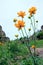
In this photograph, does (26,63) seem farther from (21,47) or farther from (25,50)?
(21,47)

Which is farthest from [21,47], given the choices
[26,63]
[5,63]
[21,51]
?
[26,63]


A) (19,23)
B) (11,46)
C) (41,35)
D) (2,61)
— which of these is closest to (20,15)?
(19,23)

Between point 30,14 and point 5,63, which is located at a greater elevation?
point 30,14

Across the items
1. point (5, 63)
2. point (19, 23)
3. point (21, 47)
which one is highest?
point (19, 23)

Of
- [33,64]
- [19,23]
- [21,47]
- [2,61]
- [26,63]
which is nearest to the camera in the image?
[19,23]

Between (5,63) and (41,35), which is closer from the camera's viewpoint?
(5,63)

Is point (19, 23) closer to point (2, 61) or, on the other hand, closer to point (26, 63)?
point (26, 63)

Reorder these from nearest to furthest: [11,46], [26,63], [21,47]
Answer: [26,63]
[11,46]
[21,47]

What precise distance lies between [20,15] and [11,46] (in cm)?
520

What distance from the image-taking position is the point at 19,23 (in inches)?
139

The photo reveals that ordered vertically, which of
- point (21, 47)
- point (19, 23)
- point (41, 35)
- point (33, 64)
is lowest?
point (41, 35)

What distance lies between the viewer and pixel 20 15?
141 inches

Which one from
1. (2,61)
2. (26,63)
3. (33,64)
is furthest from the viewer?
(2,61)

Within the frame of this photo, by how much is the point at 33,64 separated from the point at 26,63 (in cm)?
32
